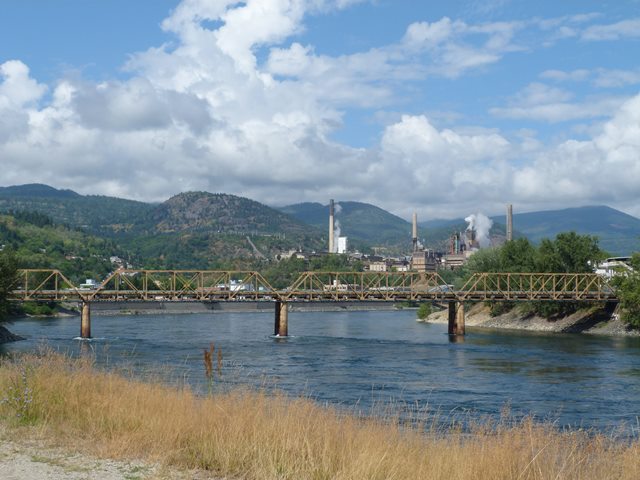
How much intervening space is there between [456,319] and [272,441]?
9636 cm

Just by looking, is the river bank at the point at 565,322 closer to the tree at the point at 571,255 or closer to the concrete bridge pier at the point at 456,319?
the tree at the point at 571,255

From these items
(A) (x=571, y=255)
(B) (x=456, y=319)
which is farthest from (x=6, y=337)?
(A) (x=571, y=255)

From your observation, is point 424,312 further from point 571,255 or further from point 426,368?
point 426,368

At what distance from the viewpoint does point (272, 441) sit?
16781 millimetres

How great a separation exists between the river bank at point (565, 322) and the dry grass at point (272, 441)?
95.2 metres

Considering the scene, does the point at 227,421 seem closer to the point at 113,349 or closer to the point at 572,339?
the point at 113,349

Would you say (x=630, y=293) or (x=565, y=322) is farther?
(x=565, y=322)

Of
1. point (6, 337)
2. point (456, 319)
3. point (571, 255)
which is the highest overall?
point (571, 255)

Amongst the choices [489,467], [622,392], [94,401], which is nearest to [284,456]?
[489,467]

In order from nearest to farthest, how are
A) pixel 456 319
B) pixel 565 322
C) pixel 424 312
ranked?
pixel 456 319 → pixel 565 322 → pixel 424 312

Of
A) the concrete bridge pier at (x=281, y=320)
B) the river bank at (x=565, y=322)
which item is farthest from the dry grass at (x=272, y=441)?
the river bank at (x=565, y=322)

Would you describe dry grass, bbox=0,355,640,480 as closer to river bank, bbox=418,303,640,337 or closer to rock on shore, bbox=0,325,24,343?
rock on shore, bbox=0,325,24,343

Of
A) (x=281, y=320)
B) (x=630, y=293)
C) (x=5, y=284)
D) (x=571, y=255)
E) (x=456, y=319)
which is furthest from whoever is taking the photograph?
(x=571, y=255)

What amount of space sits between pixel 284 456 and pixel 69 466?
14.6 feet
